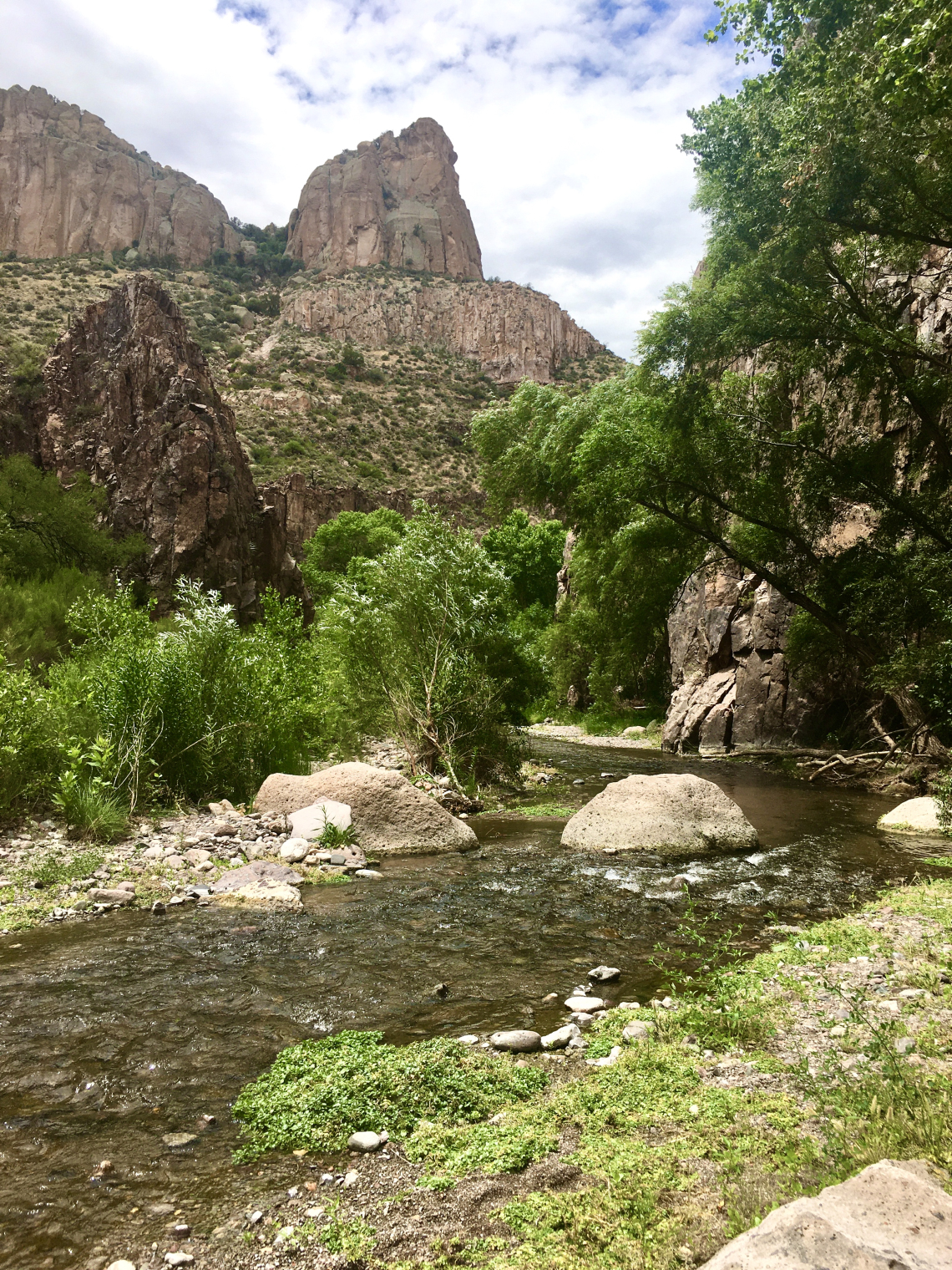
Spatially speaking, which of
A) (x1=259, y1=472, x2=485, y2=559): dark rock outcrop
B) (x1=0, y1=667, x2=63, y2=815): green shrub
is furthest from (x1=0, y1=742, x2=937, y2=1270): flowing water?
(x1=259, y1=472, x2=485, y2=559): dark rock outcrop

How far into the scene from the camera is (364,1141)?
337cm

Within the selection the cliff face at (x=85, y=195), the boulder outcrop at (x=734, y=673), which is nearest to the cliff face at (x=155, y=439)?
the boulder outcrop at (x=734, y=673)

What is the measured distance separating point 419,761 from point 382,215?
5246 inches

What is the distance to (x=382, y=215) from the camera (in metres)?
124

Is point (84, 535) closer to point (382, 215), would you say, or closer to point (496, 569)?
point (496, 569)

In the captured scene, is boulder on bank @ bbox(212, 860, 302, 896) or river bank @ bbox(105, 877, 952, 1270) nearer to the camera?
river bank @ bbox(105, 877, 952, 1270)

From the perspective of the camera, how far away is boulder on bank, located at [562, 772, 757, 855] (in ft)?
34.0

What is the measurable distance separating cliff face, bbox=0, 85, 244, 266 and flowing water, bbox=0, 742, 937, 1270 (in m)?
120

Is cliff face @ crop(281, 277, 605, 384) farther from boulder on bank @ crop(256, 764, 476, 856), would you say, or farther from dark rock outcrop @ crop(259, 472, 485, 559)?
boulder on bank @ crop(256, 764, 476, 856)

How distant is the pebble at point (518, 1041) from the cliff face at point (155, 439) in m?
29.5

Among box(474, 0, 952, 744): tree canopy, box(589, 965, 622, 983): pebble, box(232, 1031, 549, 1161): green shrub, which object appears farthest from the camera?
box(474, 0, 952, 744): tree canopy

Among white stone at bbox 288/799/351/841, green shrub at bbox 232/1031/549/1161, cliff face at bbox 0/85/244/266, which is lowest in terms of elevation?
white stone at bbox 288/799/351/841

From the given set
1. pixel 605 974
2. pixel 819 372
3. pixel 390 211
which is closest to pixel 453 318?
pixel 390 211

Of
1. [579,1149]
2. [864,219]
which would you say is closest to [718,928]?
[579,1149]
